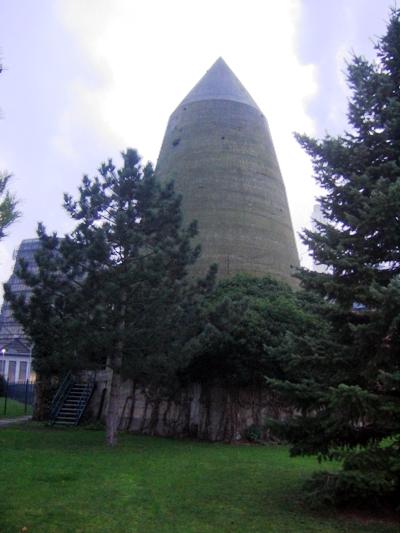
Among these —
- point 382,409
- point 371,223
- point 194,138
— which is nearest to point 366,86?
point 371,223

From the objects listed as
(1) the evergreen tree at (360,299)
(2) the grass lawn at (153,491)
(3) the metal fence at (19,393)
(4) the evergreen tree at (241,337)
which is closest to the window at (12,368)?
(3) the metal fence at (19,393)

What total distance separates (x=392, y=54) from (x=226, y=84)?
57.8ft

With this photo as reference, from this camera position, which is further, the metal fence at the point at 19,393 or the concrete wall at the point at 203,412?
the metal fence at the point at 19,393

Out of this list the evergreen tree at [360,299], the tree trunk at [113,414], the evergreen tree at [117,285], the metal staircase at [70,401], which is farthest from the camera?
the metal staircase at [70,401]

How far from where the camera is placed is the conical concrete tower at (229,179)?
64.8ft

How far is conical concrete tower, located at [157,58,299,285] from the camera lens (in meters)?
19.8

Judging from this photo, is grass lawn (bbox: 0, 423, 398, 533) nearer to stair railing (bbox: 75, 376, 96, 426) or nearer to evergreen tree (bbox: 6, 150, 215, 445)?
evergreen tree (bbox: 6, 150, 215, 445)

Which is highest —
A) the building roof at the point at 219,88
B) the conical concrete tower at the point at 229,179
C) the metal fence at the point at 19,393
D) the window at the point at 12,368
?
the building roof at the point at 219,88

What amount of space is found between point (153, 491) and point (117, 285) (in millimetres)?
5033

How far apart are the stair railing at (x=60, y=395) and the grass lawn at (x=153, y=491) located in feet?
22.6

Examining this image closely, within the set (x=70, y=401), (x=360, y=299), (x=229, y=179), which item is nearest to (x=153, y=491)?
(x=360, y=299)

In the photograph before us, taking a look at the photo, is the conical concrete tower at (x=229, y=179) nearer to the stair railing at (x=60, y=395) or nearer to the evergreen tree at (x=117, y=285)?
the evergreen tree at (x=117, y=285)

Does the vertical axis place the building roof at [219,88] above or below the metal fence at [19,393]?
above

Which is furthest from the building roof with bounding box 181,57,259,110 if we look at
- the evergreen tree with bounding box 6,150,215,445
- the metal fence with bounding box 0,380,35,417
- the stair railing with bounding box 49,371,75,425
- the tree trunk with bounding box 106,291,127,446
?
the metal fence with bounding box 0,380,35,417
